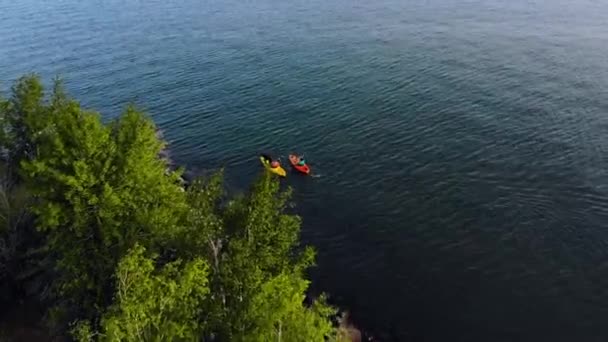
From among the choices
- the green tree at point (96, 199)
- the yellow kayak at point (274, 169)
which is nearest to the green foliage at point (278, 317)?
the green tree at point (96, 199)

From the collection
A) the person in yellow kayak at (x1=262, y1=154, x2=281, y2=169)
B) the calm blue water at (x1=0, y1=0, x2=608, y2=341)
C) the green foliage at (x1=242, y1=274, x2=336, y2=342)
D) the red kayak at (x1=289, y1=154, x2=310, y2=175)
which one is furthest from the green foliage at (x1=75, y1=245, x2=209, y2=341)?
the red kayak at (x1=289, y1=154, x2=310, y2=175)

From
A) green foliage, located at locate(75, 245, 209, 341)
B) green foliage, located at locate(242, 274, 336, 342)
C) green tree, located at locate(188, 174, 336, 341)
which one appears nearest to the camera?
green foliage, located at locate(75, 245, 209, 341)

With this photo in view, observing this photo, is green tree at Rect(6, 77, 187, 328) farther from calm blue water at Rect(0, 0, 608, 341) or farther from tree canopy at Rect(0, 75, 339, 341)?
calm blue water at Rect(0, 0, 608, 341)

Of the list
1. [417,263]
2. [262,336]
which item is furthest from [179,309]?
[417,263]

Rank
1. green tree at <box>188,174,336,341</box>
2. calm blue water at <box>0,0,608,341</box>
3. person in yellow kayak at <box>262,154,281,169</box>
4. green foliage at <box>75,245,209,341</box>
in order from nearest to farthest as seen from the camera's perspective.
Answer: green foliage at <box>75,245,209,341</box>
green tree at <box>188,174,336,341</box>
calm blue water at <box>0,0,608,341</box>
person in yellow kayak at <box>262,154,281,169</box>

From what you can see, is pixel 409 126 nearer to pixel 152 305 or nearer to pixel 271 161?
pixel 271 161

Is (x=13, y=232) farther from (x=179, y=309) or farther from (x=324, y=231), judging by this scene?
(x=324, y=231)
